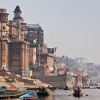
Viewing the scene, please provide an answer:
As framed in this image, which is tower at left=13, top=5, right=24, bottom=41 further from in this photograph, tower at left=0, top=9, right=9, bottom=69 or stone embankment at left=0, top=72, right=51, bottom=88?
stone embankment at left=0, top=72, right=51, bottom=88

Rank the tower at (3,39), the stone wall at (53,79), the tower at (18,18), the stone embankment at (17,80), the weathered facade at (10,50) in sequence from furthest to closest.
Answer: the tower at (18,18), the stone wall at (53,79), the weathered facade at (10,50), the tower at (3,39), the stone embankment at (17,80)

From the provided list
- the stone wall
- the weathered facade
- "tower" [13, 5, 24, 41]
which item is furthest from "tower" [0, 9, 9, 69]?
"tower" [13, 5, 24, 41]

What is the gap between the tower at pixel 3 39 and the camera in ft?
445

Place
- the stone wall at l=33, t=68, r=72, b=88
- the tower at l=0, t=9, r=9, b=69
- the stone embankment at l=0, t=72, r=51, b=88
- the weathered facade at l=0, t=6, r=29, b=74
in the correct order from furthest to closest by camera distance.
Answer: the stone wall at l=33, t=68, r=72, b=88, the weathered facade at l=0, t=6, r=29, b=74, the tower at l=0, t=9, r=9, b=69, the stone embankment at l=0, t=72, r=51, b=88

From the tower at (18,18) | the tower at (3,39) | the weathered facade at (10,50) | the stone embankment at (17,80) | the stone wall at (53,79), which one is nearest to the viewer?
the stone embankment at (17,80)

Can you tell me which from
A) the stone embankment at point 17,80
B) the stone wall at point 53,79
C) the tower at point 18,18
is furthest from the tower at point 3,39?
the tower at point 18,18

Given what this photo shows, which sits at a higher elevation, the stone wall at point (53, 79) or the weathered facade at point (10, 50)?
the weathered facade at point (10, 50)

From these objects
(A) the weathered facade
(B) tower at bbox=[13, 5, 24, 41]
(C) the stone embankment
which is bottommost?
(C) the stone embankment

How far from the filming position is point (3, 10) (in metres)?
140

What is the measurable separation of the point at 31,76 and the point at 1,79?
82.6 ft

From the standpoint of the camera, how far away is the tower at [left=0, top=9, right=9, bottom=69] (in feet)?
445

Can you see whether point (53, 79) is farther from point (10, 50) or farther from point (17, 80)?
point (17, 80)

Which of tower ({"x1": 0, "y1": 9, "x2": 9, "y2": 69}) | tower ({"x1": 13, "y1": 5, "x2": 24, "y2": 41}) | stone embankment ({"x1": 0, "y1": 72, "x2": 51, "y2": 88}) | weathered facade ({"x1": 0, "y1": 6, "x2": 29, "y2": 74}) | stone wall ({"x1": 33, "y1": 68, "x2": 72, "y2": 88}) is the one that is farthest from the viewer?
tower ({"x1": 13, "y1": 5, "x2": 24, "y2": 41})

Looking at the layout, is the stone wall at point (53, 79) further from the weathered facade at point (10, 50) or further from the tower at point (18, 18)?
the tower at point (18, 18)
